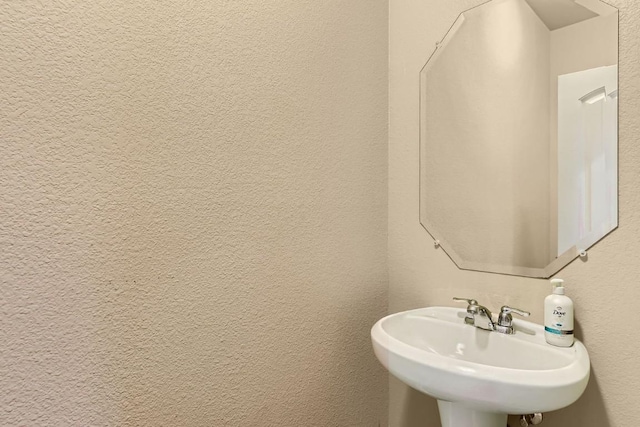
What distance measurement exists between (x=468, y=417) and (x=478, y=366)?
10.7 inches

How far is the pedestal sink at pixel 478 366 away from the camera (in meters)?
0.79

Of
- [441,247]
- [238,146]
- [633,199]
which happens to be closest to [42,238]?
[238,146]

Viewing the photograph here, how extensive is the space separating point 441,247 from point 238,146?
759mm

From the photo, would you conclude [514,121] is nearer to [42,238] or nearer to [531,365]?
[531,365]

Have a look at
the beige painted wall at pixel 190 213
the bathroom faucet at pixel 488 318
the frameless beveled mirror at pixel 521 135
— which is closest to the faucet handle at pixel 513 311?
the bathroom faucet at pixel 488 318

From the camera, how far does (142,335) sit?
918 mm

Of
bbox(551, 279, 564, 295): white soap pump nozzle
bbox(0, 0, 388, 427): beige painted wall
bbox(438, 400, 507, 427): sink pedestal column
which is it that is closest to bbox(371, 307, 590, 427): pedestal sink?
bbox(438, 400, 507, 427): sink pedestal column

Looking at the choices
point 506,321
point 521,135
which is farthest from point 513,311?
point 521,135

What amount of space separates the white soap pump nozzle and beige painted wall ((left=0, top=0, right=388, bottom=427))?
598mm

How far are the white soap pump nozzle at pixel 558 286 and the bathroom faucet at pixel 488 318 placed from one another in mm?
95

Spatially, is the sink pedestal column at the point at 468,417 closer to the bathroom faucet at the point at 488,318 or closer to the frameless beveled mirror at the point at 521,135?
the bathroom faucet at the point at 488,318

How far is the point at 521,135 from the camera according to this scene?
1.15m

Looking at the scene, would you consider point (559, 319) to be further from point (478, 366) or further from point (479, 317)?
point (478, 366)

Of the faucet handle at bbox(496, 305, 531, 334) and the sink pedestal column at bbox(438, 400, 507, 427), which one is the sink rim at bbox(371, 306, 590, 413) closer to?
the faucet handle at bbox(496, 305, 531, 334)
